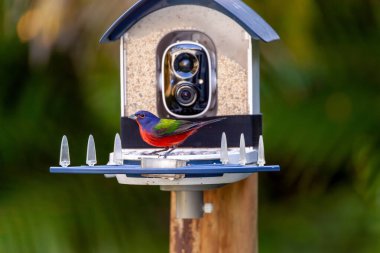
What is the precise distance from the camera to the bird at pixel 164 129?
450 centimetres

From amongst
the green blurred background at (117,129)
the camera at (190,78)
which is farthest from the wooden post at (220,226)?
the green blurred background at (117,129)

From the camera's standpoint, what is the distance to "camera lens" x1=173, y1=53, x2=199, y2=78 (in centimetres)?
472

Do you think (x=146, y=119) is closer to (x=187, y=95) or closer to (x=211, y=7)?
(x=187, y=95)

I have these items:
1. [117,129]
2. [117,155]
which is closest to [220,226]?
[117,155]

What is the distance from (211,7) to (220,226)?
87 cm

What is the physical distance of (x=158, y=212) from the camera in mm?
6945

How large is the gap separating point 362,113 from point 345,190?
0.46 metres

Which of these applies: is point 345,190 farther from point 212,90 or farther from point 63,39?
point 212,90

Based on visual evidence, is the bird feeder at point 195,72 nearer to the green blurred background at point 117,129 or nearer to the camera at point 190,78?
the camera at point 190,78

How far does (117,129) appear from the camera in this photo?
6719 mm

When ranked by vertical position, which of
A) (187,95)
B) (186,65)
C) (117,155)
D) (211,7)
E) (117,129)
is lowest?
(117,155)

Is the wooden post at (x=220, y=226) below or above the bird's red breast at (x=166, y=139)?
below

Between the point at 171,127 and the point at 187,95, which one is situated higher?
the point at 187,95

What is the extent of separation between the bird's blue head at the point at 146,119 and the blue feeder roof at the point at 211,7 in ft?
1.28
